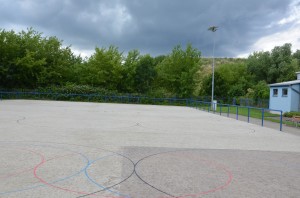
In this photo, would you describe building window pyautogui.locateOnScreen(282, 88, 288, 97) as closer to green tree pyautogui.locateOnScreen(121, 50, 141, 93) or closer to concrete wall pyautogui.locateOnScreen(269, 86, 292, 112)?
concrete wall pyautogui.locateOnScreen(269, 86, 292, 112)

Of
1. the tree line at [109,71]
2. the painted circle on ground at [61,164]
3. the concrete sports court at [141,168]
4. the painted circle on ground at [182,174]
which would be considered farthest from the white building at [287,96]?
the painted circle on ground at [61,164]

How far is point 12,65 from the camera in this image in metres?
44.5

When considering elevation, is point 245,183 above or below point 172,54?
below

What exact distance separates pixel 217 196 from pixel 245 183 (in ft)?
3.36

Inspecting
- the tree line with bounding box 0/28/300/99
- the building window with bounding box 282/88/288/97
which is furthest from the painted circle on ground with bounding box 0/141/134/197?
the tree line with bounding box 0/28/300/99

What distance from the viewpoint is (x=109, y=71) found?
51.2 meters

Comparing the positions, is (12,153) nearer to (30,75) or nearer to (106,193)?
(106,193)

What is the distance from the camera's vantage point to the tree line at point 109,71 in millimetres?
45156

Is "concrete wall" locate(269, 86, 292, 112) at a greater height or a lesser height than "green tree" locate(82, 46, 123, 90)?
lesser

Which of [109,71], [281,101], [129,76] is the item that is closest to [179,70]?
[129,76]

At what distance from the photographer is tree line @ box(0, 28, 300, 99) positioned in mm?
45156

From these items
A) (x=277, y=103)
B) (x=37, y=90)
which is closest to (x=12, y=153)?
Result: (x=277, y=103)

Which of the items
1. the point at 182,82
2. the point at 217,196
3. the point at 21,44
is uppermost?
the point at 21,44

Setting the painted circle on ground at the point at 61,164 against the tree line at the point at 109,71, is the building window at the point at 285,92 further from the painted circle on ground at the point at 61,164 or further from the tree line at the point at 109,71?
the painted circle on ground at the point at 61,164
